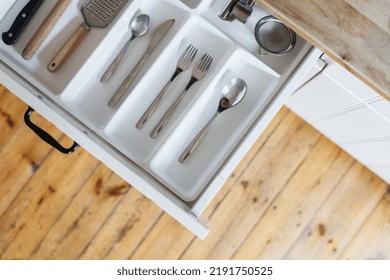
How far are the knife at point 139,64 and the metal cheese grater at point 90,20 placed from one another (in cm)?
10

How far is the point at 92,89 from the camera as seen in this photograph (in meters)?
1.06

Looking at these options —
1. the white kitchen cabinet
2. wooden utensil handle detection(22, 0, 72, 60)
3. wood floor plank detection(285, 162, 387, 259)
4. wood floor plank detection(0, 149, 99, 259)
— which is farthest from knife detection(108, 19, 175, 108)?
wood floor plank detection(285, 162, 387, 259)

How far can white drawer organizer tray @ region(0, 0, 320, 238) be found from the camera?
1.02 m

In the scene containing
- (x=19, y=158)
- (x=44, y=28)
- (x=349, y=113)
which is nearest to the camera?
(x=44, y=28)

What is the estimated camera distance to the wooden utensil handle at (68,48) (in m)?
1.04

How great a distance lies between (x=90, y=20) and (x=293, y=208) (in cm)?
103

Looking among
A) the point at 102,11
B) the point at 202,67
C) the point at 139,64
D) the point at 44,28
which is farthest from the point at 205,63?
the point at 44,28

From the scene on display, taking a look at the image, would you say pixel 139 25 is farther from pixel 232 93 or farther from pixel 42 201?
pixel 42 201

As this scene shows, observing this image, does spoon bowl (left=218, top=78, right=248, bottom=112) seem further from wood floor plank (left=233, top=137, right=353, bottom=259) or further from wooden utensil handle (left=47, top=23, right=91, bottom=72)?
wood floor plank (left=233, top=137, right=353, bottom=259)

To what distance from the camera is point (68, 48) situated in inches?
41.2

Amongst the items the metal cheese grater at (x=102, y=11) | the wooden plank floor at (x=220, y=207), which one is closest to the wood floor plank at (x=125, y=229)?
the wooden plank floor at (x=220, y=207)

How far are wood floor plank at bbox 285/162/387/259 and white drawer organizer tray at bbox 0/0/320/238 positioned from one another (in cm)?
79

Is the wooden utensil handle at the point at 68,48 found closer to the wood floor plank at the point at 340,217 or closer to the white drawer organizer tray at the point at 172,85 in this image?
the white drawer organizer tray at the point at 172,85

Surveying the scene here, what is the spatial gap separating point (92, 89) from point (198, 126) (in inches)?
10.3
